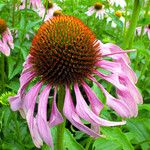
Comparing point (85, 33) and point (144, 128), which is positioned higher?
point (85, 33)

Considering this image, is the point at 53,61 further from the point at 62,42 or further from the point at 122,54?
the point at 122,54

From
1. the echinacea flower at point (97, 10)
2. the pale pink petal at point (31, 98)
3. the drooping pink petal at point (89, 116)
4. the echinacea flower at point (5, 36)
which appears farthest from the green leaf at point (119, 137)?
the echinacea flower at point (97, 10)

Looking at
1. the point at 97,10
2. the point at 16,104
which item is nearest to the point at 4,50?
the point at 16,104

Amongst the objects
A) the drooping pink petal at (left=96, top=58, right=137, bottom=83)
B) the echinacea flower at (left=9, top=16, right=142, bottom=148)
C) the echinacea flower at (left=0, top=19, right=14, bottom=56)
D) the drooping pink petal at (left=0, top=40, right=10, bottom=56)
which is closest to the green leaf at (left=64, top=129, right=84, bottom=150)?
the echinacea flower at (left=9, top=16, right=142, bottom=148)

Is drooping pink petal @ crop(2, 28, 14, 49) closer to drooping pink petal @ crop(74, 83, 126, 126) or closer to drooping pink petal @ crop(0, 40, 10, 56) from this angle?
drooping pink petal @ crop(0, 40, 10, 56)

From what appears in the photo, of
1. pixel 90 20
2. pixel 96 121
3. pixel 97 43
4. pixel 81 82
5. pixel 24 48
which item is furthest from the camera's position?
pixel 90 20

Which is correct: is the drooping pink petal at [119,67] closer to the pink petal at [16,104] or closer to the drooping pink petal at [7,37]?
the pink petal at [16,104]

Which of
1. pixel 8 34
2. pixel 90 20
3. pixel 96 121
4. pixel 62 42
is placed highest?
pixel 62 42

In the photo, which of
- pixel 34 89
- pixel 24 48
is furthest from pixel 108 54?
pixel 24 48
